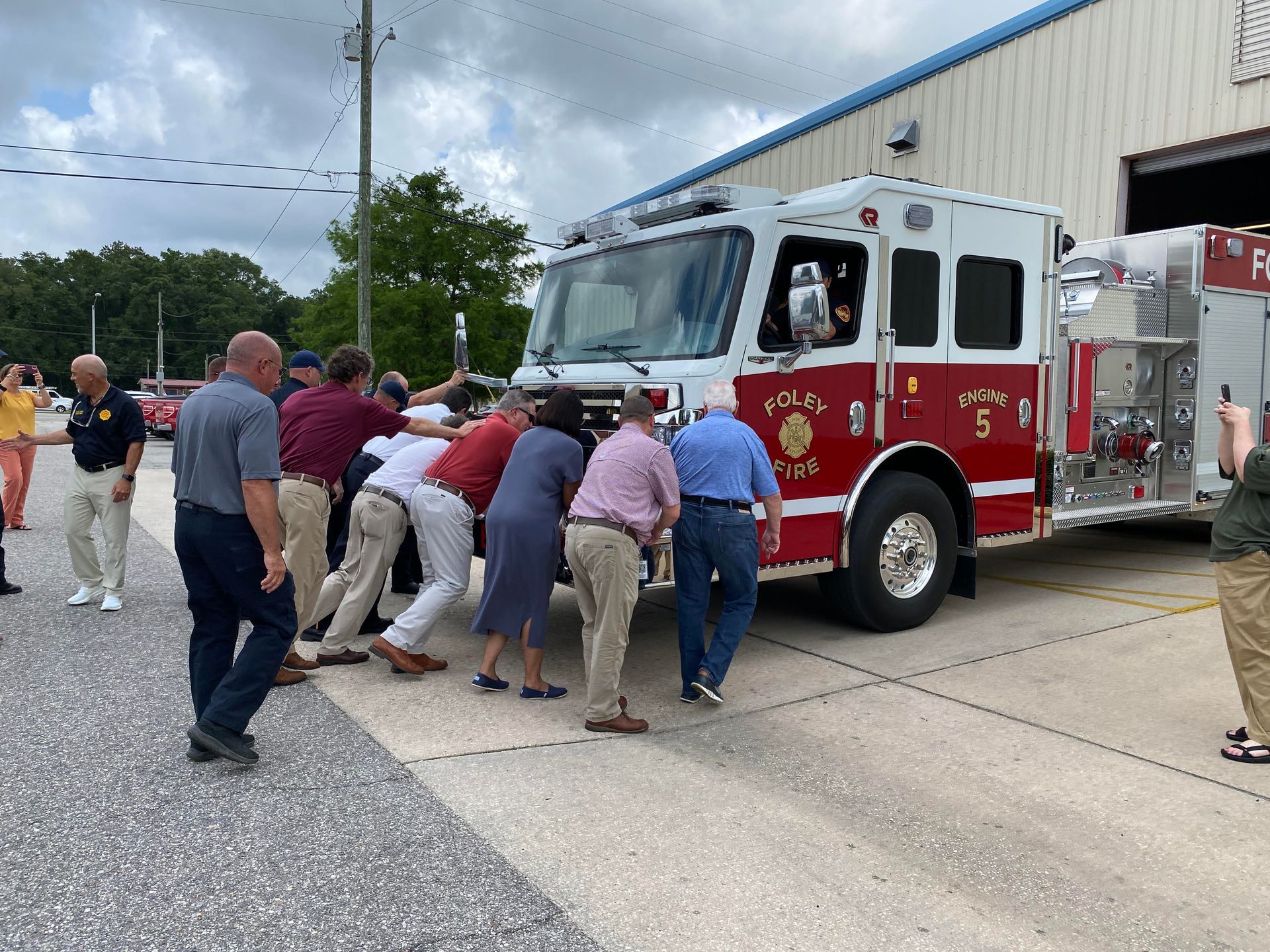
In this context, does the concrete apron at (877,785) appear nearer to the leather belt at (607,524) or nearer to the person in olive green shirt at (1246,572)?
the person in olive green shirt at (1246,572)

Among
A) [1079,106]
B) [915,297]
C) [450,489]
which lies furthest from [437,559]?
[1079,106]

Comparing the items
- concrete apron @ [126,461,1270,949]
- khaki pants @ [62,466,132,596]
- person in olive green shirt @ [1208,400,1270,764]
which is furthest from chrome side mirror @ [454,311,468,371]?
person in olive green shirt @ [1208,400,1270,764]

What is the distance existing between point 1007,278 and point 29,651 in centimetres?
692

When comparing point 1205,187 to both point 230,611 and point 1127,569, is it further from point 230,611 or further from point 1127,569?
point 230,611

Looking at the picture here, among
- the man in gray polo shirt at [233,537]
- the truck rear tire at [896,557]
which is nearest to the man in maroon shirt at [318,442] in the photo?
the man in gray polo shirt at [233,537]

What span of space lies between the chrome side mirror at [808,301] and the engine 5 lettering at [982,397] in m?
1.68

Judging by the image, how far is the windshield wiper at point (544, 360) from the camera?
6.46 meters

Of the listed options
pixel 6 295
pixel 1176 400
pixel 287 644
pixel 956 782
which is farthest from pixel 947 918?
pixel 6 295

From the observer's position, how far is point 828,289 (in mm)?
5984

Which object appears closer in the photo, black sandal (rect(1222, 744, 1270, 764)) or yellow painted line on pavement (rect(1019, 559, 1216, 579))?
black sandal (rect(1222, 744, 1270, 764))

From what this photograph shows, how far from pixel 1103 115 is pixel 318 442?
1125cm

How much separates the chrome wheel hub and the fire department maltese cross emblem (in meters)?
0.93

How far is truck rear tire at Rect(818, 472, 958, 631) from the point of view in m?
6.19

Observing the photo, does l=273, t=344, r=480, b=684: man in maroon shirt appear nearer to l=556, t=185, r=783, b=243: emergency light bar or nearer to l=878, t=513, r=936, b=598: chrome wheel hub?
l=556, t=185, r=783, b=243: emergency light bar
